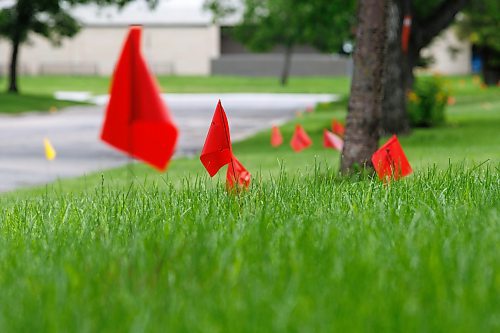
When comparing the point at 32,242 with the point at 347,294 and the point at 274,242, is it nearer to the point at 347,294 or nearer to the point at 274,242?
the point at 274,242

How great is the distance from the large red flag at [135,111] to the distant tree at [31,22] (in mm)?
38803

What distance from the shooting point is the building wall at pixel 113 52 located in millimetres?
90125

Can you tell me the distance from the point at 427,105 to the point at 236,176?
57.2 ft

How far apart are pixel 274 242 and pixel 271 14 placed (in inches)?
2294

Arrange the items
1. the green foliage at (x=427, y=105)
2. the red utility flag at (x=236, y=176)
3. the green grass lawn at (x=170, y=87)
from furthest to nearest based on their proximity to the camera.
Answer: the green grass lawn at (x=170, y=87), the green foliage at (x=427, y=105), the red utility flag at (x=236, y=176)

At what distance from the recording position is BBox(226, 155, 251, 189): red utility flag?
7.45 metres

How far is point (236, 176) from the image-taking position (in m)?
7.76

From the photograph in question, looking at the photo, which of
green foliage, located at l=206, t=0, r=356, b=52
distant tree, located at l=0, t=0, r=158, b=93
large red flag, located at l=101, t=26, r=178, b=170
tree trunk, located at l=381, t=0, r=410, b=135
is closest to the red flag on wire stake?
large red flag, located at l=101, t=26, r=178, b=170

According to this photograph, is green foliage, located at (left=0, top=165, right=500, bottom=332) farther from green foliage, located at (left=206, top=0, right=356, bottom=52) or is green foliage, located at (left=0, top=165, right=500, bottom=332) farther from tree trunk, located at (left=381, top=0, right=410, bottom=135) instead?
green foliage, located at (left=206, top=0, right=356, bottom=52)

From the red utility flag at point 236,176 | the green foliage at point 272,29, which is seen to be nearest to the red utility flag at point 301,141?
the red utility flag at point 236,176

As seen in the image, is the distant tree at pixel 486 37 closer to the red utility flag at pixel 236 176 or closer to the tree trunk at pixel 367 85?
the tree trunk at pixel 367 85

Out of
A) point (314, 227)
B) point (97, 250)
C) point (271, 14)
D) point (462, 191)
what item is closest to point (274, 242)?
point (314, 227)

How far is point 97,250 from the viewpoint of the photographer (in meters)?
5.11

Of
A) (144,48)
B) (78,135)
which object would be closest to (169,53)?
(144,48)
